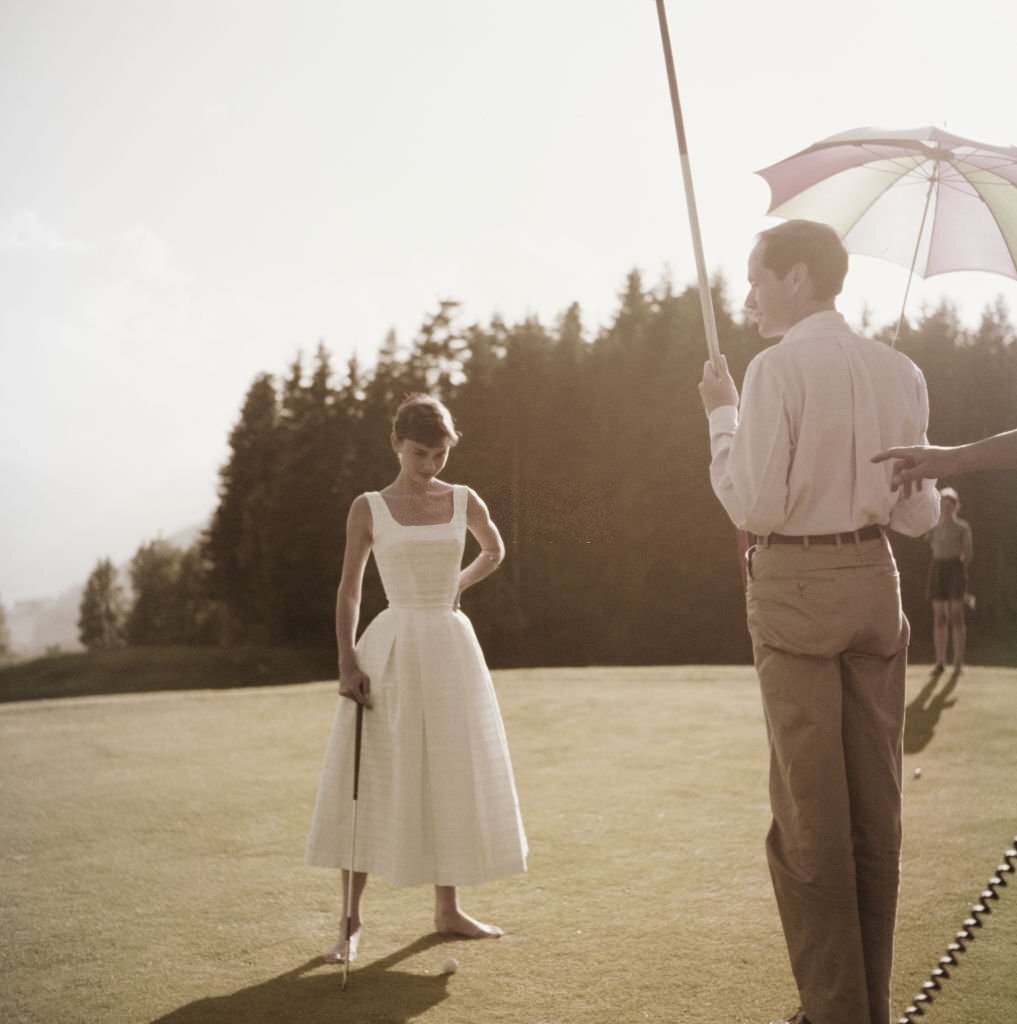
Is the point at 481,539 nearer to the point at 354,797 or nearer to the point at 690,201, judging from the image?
the point at 354,797

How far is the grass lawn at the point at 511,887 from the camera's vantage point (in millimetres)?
4281

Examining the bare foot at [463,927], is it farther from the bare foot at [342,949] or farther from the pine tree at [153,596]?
the pine tree at [153,596]

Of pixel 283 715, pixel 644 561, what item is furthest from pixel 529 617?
pixel 283 715

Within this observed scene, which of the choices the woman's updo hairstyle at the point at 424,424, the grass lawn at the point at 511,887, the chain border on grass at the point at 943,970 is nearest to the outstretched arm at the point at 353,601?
the woman's updo hairstyle at the point at 424,424

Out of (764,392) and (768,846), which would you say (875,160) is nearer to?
(764,392)

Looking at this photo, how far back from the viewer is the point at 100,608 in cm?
9806

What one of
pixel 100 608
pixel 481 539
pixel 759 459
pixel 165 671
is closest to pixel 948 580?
pixel 481 539

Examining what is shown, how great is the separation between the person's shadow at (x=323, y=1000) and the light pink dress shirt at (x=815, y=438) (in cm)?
221

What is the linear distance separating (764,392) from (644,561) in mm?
29149

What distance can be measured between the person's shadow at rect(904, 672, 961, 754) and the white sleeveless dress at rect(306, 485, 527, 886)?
16.1 ft

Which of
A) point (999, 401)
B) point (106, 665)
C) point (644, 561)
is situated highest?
point (999, 401)

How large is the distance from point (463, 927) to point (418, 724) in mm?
889

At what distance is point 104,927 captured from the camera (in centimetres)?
534

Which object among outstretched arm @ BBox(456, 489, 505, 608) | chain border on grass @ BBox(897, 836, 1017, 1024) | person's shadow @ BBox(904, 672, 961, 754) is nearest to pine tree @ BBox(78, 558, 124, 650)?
person's shadow @ BBox(904, 672, 961, 754)
